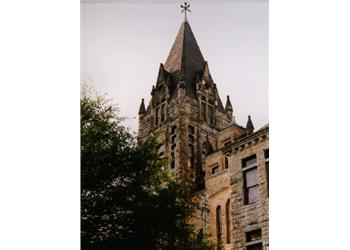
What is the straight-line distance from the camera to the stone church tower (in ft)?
27.7

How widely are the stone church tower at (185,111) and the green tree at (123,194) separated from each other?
1.20 feet

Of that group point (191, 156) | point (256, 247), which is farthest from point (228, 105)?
point (256, 247)

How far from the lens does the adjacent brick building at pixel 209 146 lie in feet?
27.6

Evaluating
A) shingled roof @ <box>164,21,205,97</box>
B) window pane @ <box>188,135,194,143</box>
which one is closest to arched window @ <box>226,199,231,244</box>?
window pane @ <box>188,135,194,143</box>

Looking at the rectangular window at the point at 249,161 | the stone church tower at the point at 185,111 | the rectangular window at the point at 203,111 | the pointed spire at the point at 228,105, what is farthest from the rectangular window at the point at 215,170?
the pointed spire at the point at 228,105

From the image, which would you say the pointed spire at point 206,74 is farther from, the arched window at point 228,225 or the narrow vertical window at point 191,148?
the arched window at point 228,225

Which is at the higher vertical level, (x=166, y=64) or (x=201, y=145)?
(x=166, y=64)

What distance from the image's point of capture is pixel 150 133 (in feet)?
29.6
